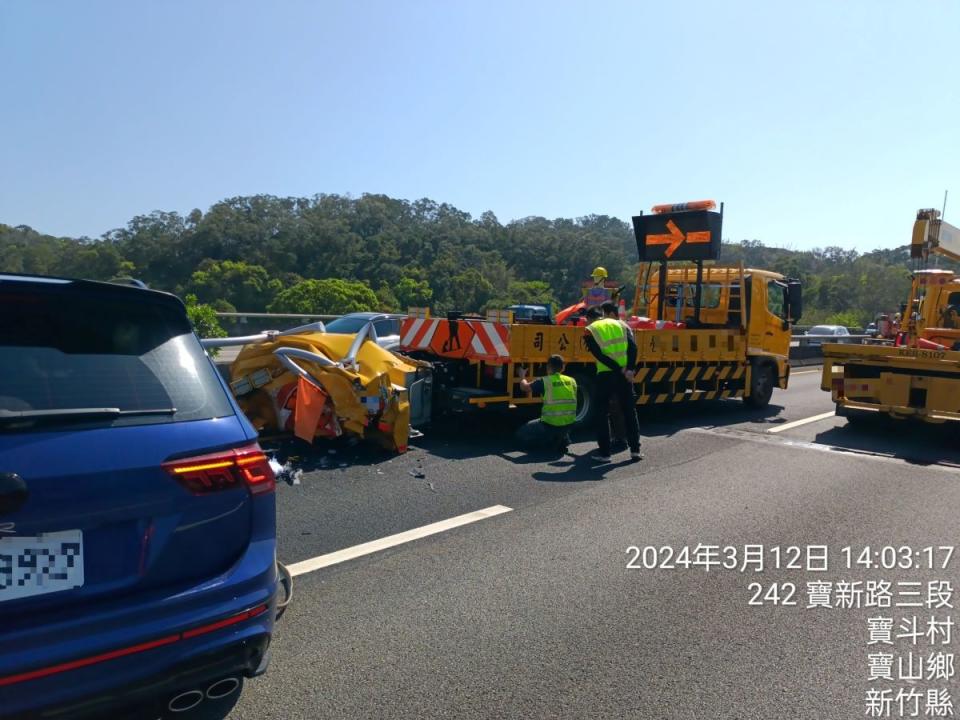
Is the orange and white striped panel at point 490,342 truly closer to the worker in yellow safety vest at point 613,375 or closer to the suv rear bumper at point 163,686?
the worker in yellow safety vest at point 613,375

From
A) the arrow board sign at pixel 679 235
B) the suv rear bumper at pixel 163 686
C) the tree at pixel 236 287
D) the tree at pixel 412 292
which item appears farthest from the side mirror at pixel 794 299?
the tree at pixel 412 292

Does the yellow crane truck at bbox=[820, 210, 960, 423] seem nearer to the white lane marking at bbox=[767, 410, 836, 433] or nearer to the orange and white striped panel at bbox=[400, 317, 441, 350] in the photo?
the white lane marking at bbox=[767, 410, 836, 433]

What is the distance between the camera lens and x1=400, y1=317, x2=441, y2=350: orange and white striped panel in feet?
30.7

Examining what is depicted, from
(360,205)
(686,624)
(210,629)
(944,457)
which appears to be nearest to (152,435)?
(210,629)

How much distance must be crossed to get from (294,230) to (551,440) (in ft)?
184

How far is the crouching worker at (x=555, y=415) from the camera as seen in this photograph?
7.75 meters

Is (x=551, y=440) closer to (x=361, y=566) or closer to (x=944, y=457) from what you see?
(x=361, y=566)

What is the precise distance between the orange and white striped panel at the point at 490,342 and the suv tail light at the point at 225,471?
588cm

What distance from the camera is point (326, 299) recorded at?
35.7 m

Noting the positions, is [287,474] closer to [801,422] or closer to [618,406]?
[618,406]

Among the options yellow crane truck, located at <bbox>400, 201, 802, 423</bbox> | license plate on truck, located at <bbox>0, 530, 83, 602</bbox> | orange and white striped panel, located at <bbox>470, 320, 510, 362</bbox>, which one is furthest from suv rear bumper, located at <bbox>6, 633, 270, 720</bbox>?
orange and white striped panel, located at <bbox>470, 320, 510, 362</bbox>

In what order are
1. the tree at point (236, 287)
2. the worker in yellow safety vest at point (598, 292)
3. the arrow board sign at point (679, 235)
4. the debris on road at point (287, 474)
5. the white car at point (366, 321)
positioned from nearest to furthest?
the debris on road at point (287, 474), the worker in yellow safety vest at point (598, 292), the arrow board sign at point (679, 235), the white car at point (366, 321), the tree at point (236, 287)

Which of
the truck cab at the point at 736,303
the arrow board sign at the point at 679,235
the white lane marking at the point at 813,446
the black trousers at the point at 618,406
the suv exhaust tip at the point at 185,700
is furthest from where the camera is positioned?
the truck cab at the point at 736,303

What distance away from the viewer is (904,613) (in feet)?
13.3
